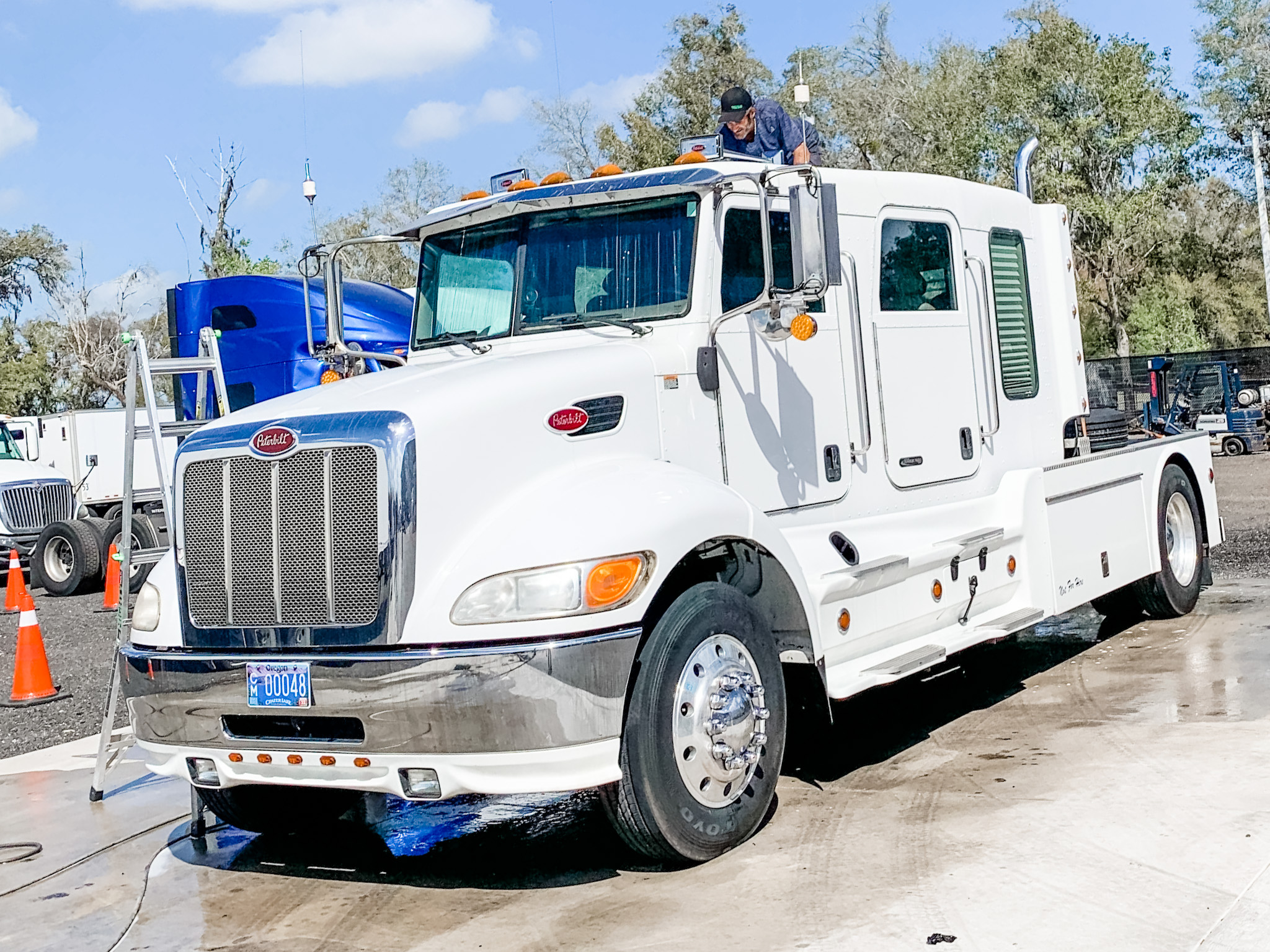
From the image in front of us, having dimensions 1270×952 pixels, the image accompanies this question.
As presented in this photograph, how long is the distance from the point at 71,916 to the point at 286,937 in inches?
37.5

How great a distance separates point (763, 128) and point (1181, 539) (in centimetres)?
431

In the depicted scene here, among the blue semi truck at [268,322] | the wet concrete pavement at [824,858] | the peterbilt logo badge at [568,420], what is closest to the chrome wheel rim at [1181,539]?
the wet concrete pavement at [824,858]

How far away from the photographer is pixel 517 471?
16.6 feet

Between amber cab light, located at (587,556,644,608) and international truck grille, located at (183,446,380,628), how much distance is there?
28.4 inches

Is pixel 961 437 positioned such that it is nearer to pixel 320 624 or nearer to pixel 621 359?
pixel 621 359

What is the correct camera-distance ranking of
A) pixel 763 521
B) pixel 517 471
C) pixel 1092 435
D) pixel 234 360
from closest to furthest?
1. pixel 517 471
2. pixel 763 521
3. pixel 1092 435
4. pixel 234 360

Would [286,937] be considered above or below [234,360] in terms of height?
below

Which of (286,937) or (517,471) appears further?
(517,471)

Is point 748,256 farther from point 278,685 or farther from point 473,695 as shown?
point 278,685

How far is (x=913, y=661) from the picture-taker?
6.18 m

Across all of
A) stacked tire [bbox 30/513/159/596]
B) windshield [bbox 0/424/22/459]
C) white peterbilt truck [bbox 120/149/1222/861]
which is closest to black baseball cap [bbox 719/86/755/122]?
white peterbilt truck [bbox 120/149/1222/861]

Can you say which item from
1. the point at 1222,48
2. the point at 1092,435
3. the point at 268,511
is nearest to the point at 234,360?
the point at 1092,435

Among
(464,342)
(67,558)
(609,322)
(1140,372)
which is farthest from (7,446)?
(1140,372)

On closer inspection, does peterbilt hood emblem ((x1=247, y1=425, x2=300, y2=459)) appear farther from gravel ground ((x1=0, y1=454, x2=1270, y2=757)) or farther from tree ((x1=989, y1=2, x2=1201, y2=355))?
tree ((x1=989, y1=2, x2=1201, y2=355))
